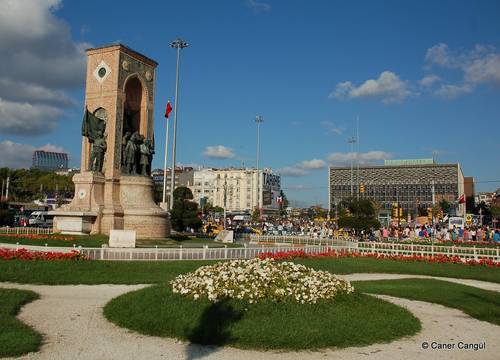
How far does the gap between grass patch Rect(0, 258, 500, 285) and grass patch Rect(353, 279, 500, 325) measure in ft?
11.1

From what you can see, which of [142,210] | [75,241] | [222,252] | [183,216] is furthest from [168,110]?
[222,252]

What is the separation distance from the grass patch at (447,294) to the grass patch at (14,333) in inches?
335

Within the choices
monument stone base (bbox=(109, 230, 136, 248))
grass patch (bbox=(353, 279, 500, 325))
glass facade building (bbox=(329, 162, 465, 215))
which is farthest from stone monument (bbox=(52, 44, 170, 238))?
glass facade building (bbox=(329, 162, 465, 215))

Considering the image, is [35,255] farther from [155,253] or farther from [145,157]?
[145,157]

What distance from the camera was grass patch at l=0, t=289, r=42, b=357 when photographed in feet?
21.5

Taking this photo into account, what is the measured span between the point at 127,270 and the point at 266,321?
831 cm

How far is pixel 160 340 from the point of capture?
734 centimetres

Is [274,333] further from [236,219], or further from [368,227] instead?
[236,219]

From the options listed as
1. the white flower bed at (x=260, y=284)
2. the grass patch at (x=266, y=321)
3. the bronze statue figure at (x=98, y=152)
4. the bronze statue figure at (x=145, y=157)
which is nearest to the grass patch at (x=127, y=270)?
the white flower bed at (x=260, y=284)

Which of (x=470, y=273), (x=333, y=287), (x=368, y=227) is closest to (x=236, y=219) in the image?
(x=368, y=227)

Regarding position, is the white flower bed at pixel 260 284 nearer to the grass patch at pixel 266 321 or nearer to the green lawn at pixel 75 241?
the grass patch at pixel 266 321

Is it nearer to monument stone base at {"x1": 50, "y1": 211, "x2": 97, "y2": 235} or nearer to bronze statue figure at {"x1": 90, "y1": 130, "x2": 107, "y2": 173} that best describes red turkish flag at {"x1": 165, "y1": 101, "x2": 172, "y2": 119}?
bronze statue figure at {"x1": 90, "y1": 130, "x2": 107, "y2": 173}

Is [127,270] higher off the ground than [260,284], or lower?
lower

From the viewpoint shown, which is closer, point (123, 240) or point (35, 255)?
point (35, 255)
